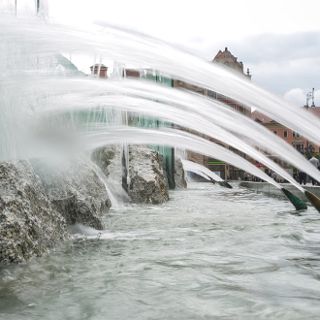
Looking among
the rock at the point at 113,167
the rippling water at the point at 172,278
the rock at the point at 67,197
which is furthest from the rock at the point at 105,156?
the rippling water at the point at 172,278

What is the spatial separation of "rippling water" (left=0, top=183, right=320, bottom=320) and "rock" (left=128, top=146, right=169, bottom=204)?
221 inches

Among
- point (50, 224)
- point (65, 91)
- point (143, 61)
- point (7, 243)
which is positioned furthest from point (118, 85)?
point (7, 243)

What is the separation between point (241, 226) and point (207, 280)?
3717mm

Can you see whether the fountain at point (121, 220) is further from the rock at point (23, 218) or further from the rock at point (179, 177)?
the rock at point (179, 177)

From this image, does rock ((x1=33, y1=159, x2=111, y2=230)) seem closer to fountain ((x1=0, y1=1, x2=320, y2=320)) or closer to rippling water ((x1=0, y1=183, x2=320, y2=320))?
fountain ((x1=0, y1=1, x2=320, y2=320))

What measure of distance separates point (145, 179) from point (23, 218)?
26.3ft

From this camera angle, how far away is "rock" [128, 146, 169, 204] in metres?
13.1

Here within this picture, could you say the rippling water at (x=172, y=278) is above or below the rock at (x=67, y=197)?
below

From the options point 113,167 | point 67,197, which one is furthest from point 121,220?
point 113,167

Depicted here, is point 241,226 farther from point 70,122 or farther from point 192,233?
point 70,122

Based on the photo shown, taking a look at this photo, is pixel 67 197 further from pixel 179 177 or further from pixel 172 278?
pixel 179 177

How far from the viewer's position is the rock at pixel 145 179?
42.8 ft

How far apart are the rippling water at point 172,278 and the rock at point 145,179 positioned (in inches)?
221

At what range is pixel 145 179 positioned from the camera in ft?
43.5
